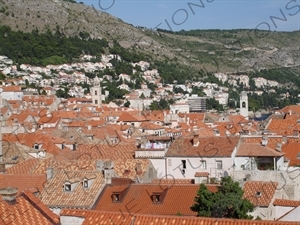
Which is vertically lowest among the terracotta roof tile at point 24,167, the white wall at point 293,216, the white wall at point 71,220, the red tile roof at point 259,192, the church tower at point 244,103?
the church tower at point 244,103

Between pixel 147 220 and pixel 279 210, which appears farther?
pixel 279 210

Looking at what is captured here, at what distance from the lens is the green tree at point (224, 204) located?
582 inches

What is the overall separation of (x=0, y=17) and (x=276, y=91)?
96489 mm

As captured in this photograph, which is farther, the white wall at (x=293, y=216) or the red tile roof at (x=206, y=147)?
the red tile roof at (x=206, y=147)

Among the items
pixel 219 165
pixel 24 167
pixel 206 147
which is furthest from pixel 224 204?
pixel 24 167

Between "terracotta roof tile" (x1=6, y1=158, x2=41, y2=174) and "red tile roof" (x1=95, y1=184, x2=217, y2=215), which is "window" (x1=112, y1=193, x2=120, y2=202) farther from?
"terracotta roof tile" (x1=6, y1=158, x2=41, y2=174)

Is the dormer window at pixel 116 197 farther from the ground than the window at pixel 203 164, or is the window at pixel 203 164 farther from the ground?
the dormer window at pixel 116 197

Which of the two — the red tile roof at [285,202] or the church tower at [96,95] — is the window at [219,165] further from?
the church tower at [96,95]

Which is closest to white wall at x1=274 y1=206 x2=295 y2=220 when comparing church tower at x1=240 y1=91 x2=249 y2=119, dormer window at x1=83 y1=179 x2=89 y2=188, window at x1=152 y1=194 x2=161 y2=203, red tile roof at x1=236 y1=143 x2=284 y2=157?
window at x1=152 y1=194 x2=161 y2=203

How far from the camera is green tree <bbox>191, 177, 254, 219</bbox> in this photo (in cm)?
1477

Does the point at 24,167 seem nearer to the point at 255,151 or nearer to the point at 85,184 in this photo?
the point at 85,184

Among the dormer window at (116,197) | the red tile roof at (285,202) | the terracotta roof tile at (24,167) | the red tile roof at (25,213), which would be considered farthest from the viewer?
the terracotta roof tile at (24,167)

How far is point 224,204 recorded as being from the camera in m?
14.8

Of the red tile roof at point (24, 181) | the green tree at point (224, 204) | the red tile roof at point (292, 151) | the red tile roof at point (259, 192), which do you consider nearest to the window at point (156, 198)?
the red tile roof at point (259, 192)
